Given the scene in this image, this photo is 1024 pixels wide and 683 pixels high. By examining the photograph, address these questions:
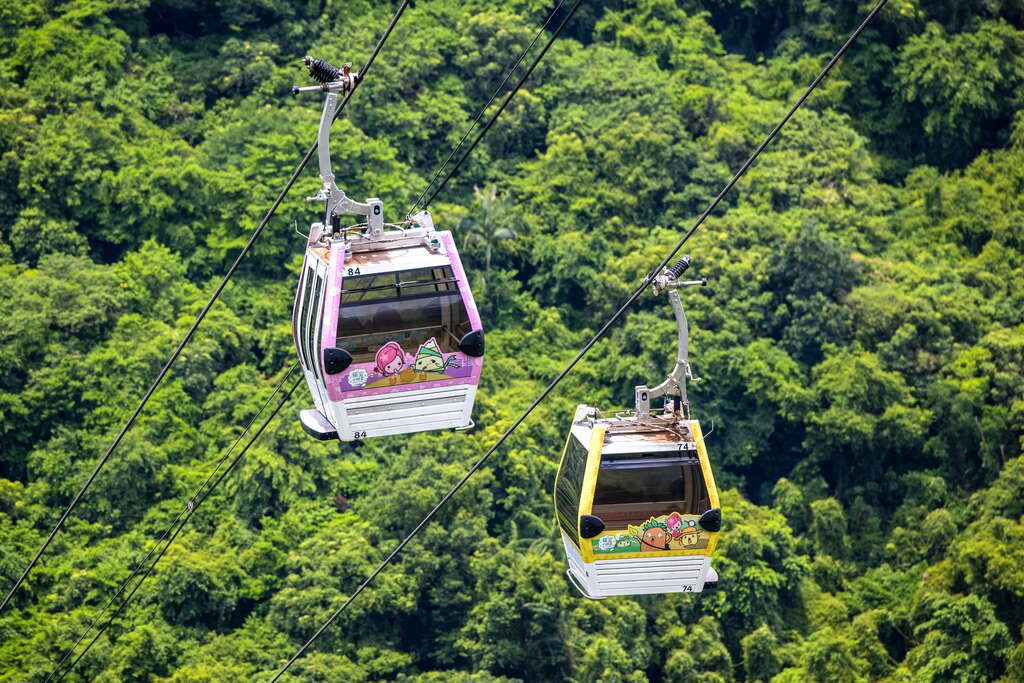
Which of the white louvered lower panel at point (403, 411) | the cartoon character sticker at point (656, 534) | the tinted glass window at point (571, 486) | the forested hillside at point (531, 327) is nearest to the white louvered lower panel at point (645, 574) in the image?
the cartoon character sticker at point (656, 534)

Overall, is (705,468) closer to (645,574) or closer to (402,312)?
(645,574)

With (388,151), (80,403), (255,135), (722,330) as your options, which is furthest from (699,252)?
(80,403)

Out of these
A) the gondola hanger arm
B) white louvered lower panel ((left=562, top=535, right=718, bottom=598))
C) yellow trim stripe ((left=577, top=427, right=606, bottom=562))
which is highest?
the gondola hanger arm

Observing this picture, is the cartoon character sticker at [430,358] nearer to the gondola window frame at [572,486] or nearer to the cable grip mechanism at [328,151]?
the cable grip mechanism at [328,151]

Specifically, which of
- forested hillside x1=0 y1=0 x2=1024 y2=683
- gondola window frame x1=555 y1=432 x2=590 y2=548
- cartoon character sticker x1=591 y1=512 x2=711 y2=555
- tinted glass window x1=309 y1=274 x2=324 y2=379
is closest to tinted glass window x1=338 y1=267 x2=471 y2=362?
tinted glass window x1=309 y1=274 x2=324 y2=379

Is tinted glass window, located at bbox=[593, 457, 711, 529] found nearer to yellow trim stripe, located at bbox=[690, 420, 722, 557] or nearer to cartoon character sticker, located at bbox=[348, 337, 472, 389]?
yellow trim stripe, located at bbox=[690, 420, 722, 557]

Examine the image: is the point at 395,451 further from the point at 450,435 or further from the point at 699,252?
the point at 699,252

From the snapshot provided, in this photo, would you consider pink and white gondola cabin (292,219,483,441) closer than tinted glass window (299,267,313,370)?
Yes

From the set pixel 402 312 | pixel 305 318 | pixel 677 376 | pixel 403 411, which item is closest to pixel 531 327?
pixel 677 376
